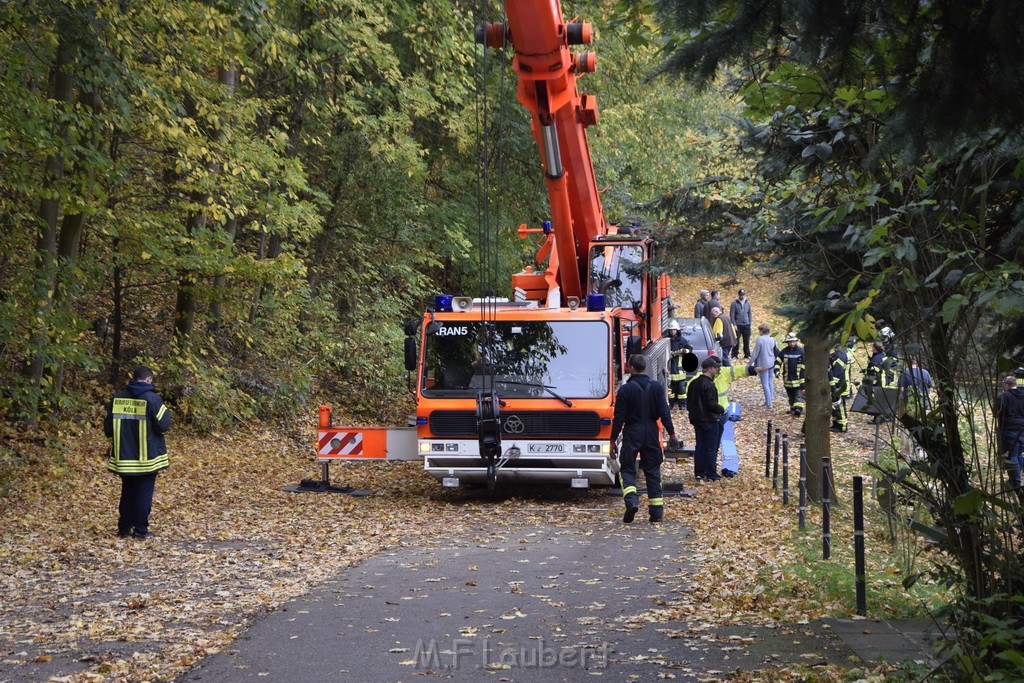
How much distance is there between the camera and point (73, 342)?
16.0m

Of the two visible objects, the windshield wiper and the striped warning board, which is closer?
the windshield wiper

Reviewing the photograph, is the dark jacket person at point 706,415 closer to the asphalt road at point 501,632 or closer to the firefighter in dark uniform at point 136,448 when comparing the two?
the asphalt road at point 501,632

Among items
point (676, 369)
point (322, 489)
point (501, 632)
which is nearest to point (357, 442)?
point (322, 489)

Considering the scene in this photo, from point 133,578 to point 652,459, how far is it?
5829mm

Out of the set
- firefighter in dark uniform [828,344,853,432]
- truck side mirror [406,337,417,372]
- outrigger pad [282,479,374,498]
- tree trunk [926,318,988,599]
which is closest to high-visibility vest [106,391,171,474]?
truck side mirror [406,337,417,372]

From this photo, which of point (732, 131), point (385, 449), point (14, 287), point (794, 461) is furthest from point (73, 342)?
point (794, 461)

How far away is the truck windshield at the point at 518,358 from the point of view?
14.9 metres

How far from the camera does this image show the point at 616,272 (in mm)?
17234

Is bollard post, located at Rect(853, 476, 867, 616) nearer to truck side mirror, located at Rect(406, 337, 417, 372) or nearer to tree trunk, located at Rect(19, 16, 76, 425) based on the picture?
truck side mirror, located at Rect(406, 337, 417, 372)

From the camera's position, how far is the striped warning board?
1563 centimetres

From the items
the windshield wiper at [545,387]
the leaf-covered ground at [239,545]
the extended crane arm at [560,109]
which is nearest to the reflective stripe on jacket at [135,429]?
the leaf-covered ground at [239,545]

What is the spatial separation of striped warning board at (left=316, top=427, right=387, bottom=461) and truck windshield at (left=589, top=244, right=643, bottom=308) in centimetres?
387

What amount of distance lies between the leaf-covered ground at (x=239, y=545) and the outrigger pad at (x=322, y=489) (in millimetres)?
245

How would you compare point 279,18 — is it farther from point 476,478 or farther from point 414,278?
point 476,478
